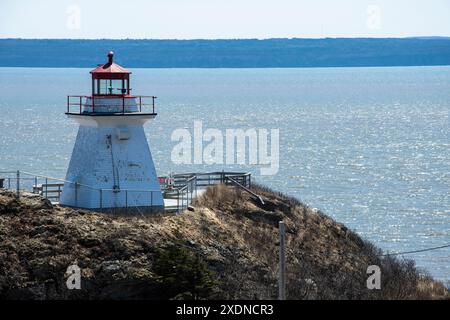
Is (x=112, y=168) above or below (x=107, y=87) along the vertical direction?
below

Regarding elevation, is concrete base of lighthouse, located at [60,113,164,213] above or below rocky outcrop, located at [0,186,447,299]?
above

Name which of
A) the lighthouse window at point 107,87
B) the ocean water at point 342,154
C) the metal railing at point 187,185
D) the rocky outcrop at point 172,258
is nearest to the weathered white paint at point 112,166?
the lighthouse window at point 107,87

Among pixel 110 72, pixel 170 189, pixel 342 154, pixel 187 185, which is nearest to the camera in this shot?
pixel 110 72

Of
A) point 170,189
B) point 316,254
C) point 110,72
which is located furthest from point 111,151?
point 316,254

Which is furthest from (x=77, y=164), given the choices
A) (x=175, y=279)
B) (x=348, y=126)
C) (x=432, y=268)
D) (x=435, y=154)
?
(x=348, y=126)

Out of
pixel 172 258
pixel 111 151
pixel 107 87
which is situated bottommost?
pixel 172 258

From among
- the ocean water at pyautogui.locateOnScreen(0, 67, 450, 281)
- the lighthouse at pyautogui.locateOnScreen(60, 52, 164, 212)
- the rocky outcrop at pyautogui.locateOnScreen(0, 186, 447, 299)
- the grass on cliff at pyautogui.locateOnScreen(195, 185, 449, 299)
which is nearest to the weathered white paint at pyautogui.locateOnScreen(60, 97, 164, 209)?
the lighthouse at pyautogui.locateOnScreen(60, 52, 164, 212)

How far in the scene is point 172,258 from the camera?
100 feet

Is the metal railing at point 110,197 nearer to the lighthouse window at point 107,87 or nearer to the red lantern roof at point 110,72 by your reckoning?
the lighthouse window at point 107,87

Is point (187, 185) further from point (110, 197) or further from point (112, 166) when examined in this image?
point (110, 197)

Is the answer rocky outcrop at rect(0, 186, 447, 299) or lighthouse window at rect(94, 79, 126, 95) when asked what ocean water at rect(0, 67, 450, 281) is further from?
lighthouse window at rect(94, 79, 126, 95)

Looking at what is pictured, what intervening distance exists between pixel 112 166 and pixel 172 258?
15.8ft

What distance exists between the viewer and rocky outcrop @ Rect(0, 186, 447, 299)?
3000 centimetres
